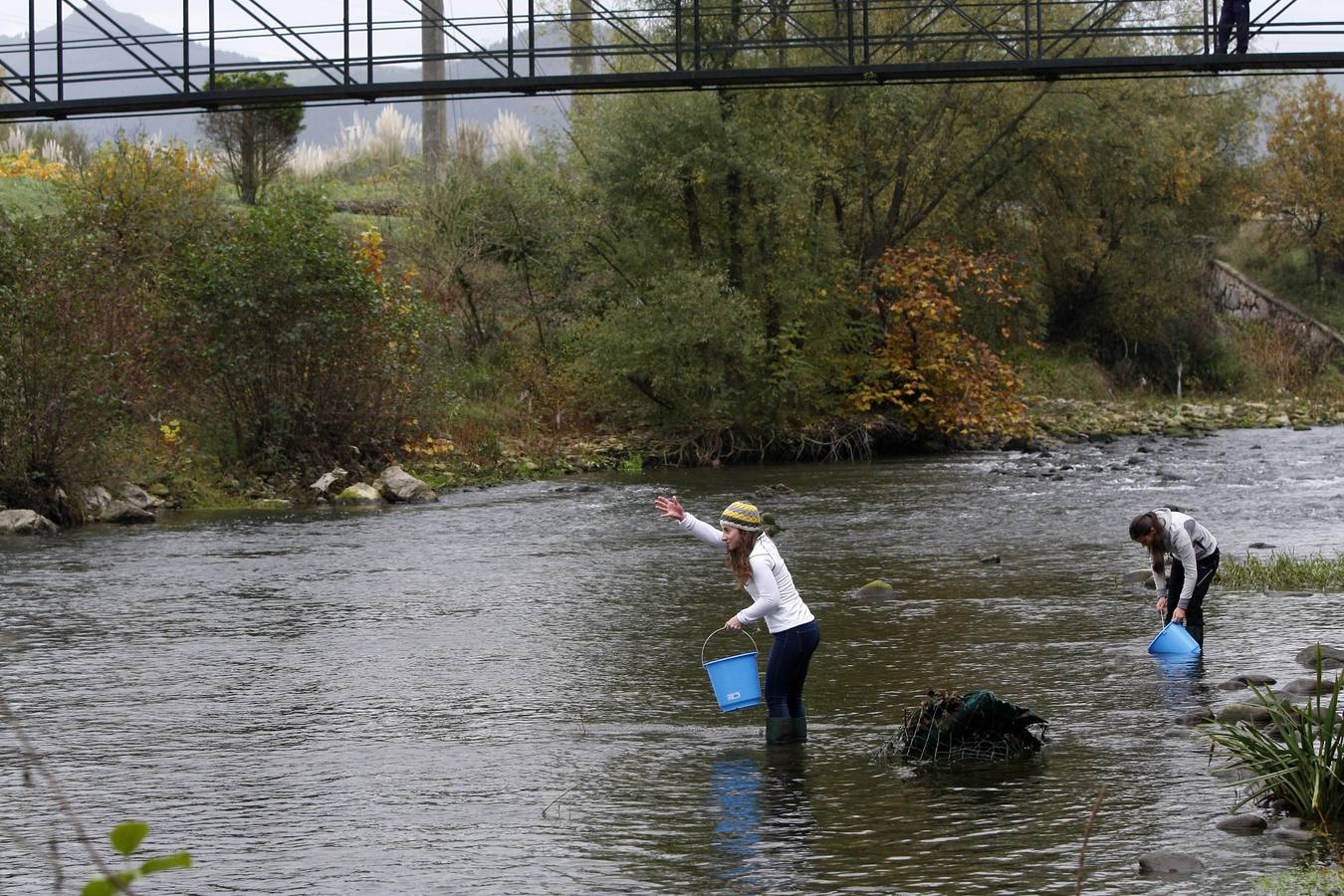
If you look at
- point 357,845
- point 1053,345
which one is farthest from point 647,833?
point 1053,345

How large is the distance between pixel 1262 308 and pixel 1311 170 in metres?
5.51

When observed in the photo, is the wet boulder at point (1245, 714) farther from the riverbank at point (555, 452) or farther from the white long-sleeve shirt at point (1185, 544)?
the riverbank at point (555, 452)

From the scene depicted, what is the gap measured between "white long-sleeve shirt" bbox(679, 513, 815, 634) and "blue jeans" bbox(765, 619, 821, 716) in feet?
0.22

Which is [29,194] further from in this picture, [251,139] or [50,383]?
[50,383]

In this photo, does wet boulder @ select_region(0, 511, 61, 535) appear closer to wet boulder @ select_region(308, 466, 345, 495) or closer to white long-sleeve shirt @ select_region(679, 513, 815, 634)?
wet boulder @ select_region(308, 466, 345, 495)

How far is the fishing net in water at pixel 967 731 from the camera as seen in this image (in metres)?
9.72

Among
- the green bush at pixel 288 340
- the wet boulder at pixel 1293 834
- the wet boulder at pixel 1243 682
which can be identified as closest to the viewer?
the wet boulder at pixel 1293 834

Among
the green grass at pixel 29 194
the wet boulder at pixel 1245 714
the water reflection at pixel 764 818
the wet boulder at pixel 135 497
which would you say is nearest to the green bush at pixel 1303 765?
the wet boulder at pixel 1245 714

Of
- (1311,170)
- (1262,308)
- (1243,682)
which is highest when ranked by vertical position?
(1311,170)

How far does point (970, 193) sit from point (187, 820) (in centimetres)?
3185

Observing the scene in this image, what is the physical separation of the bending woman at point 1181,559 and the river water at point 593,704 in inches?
16.2

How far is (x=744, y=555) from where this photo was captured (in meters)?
10.2

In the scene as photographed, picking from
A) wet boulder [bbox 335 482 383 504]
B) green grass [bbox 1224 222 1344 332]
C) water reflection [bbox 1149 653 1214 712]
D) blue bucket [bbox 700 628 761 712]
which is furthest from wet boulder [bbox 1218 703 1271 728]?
green grass [bbox 1224 222 1344 332]

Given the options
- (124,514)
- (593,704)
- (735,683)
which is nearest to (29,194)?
(124,514)
